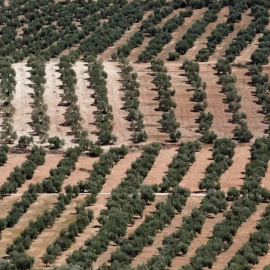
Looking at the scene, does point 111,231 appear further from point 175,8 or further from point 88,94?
point 175,8

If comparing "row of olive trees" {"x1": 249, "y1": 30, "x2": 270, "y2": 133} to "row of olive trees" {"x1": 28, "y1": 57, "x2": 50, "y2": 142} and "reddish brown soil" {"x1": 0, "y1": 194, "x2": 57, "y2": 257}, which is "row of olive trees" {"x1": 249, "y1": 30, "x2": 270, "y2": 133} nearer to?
"row of olive trees" {"x1": 28, "y1": 57, "x2": 50, "y2": 142}

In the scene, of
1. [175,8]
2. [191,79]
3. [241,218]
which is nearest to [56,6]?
[175,8]

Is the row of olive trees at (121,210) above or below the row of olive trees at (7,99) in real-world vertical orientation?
below

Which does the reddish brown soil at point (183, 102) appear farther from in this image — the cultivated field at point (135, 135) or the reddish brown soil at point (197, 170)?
the reddish brown soil at point (197, 170)

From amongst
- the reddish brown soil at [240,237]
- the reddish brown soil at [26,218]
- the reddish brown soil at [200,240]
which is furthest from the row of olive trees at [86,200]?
the reddish brown soil at [240,237]

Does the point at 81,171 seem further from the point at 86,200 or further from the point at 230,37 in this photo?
the point at 230,37

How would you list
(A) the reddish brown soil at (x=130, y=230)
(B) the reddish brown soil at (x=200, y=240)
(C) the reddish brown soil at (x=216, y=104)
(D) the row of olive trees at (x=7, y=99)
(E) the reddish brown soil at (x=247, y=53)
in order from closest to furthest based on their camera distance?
(A) the reddish brown soil at (x=130, y=230) → (B) the reddish brown soil at (x=200, y=240) → (D) the row of olive trees at (x=7, y=99) → (C) the reddish brown soil at (x=216, y=104) → (E) the reddish brown soil at (x=247, y=53)

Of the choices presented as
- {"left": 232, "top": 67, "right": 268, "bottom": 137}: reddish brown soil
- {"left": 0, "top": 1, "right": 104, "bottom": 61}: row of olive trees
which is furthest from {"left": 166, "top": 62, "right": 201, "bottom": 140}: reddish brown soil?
{"left": 0, "top": 1, "right": 104, "bottom": 61}: row of olive trees
